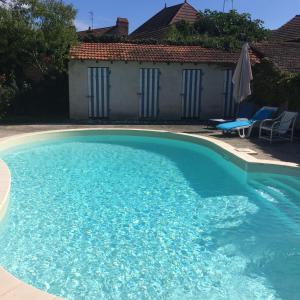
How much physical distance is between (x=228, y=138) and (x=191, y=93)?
4.92 m

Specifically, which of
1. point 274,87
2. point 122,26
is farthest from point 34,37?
point 122,26

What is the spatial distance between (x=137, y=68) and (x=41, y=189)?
29.8ft

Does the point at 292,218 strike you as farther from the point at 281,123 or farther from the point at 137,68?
the point at 137,68

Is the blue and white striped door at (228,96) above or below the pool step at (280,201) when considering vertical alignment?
above

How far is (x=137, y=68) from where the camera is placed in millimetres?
15391

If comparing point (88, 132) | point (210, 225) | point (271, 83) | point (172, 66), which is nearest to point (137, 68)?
point (172, 66)

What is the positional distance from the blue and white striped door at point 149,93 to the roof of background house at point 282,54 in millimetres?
4677

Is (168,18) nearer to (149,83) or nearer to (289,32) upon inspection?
(289,32)

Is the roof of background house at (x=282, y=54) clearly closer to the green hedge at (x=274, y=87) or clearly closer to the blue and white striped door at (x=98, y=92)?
the green hedge at (x=274, y=87)

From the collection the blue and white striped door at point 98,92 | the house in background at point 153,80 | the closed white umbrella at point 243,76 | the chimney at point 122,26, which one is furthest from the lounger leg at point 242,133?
the chimney at point 122,26

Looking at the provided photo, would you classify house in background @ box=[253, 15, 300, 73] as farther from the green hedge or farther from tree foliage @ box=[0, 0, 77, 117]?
tree foliage @ box=[0, 0, 77, 117]

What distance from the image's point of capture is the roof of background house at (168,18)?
26.9 meters

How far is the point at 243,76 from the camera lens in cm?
1299

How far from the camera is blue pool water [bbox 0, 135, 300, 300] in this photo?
4312 millimetres
